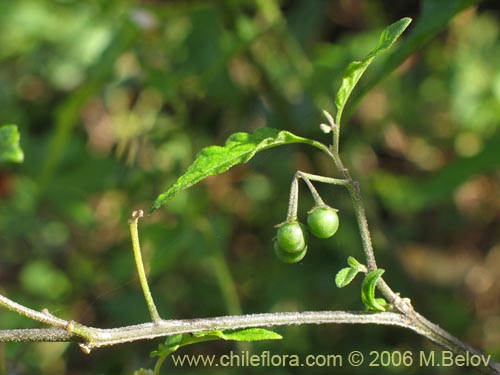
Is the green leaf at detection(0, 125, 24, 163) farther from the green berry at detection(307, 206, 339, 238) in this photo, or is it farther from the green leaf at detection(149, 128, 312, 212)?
the green berry at detection(307, 206, 339, 238)

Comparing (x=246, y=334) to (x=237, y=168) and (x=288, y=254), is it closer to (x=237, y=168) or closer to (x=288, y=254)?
(x=288, y=254)

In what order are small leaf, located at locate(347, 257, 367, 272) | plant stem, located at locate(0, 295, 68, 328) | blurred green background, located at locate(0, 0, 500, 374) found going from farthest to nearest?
blurred green background, located at locate(0, 0, 500, 374) < small leaf, located at locate(347, 257, 367, 272) < plant stem, located at locate(0, 295, 68, 328)

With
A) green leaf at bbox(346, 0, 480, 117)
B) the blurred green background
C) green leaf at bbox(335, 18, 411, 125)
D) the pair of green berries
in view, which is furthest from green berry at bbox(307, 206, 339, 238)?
the blurred green background

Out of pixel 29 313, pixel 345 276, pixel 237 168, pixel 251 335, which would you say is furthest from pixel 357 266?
pixel 237 168

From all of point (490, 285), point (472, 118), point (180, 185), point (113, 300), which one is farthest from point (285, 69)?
point (180, 185)

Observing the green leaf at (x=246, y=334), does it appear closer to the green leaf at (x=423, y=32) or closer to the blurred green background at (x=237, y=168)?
the green leaf at (x=423, y=32)

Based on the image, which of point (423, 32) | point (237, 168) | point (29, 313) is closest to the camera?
point (29, 313)
